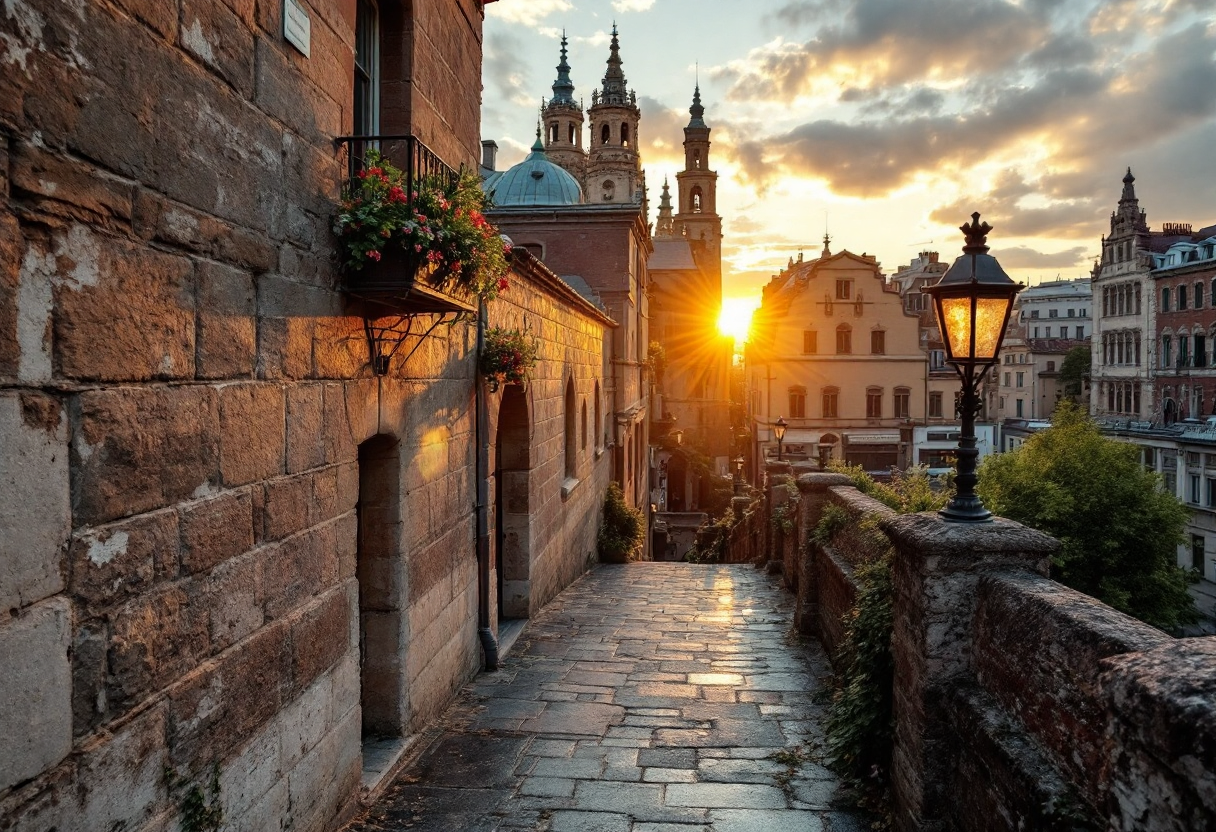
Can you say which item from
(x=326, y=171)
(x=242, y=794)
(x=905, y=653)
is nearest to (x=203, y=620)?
(x=242, y=794)

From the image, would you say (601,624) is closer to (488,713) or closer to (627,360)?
(488,713)

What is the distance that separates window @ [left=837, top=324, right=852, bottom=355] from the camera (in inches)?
1521

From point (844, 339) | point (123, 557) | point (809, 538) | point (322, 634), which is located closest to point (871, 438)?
point (844, 339)

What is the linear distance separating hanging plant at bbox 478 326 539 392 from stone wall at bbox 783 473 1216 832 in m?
4.14

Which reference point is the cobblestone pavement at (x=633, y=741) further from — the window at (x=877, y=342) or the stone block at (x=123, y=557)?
the window at (x=877, y=342)

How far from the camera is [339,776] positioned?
4.71 metres

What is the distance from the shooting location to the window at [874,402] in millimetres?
38750

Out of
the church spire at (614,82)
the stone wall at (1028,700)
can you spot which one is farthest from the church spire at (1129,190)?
the stone wall at (1028,700)

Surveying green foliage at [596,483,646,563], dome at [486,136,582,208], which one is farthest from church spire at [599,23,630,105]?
green foliage at [596,483,646,563]

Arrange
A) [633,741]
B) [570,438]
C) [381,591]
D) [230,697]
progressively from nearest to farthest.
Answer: [230,697] < [381,591] < [633,741] < [570,438]

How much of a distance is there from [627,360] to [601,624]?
1368 cm

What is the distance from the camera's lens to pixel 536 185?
26.7 meters

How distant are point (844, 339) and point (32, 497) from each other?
38.5 meters

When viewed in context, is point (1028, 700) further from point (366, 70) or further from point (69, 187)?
point (366, 70)
